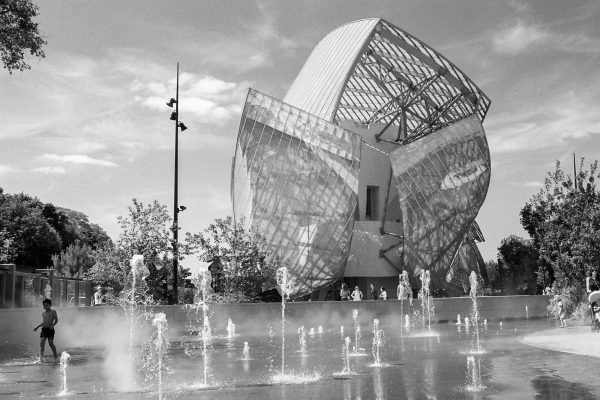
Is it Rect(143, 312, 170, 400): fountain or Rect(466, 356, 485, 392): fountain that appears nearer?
Rect(466, 356, 485, 392): fountain

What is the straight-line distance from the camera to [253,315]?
78.0ft

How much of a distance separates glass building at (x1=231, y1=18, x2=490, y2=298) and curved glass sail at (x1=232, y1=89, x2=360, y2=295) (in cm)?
7

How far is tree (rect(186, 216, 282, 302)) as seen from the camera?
3080 cm

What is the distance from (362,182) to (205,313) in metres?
28.2

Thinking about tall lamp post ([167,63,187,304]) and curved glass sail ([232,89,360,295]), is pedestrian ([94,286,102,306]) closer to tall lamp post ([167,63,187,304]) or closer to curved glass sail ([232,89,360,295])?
tall lamp post ([167,63,187,304])

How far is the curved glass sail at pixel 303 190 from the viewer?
41.7 metres

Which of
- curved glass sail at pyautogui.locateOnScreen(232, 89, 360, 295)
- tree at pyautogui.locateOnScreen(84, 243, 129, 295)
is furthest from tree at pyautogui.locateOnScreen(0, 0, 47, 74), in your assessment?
curved glass sail at pyautogui.locateOnScreen(232, 89, 360, 295)

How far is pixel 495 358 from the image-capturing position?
12500 millimetres

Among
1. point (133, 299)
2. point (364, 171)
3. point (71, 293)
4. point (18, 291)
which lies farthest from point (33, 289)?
point (364, 171)

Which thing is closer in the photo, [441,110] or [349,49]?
[349,49]

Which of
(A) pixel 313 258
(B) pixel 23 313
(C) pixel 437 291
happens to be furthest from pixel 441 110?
(B) pixel 23 313

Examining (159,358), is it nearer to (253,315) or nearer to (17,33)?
(17,33)

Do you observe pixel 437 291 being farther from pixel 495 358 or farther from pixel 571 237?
pixel 495 358

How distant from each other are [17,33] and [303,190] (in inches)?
1116
